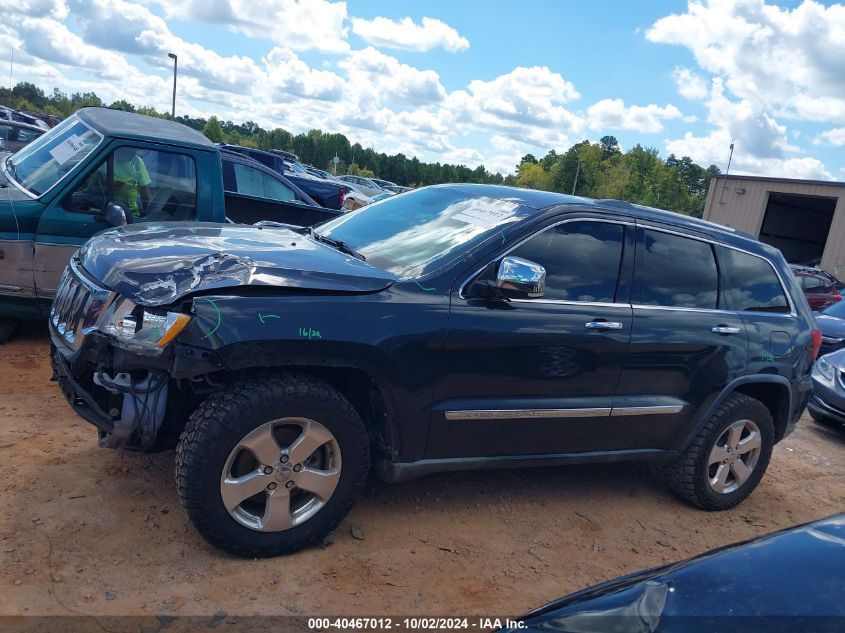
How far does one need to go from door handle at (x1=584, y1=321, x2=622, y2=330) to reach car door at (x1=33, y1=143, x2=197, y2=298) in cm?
386

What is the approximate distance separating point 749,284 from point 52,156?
18.8ft

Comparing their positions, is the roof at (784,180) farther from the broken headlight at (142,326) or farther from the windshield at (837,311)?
the broken headlight at (142,326)

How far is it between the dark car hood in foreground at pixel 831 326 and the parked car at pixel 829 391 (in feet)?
7.01

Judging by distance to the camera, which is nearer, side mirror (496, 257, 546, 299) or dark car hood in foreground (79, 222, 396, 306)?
dark car hood in foreground (79, 222, 396, 306)

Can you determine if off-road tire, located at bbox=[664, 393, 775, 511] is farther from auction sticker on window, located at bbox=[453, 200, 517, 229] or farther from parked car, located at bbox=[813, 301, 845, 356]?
parked car, located at bbox=[813, 301, 845, 356]

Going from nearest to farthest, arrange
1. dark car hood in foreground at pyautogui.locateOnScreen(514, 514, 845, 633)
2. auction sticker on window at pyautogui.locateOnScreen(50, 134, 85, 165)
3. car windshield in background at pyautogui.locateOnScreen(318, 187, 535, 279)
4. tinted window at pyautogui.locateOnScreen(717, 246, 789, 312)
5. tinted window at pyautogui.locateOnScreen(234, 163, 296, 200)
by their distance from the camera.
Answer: dark car hood in foreground at pyautogui.locateOnScreen(514, 514, 845, 633)
car windshield in background at pyautogui.locateOnScreen(318, 187, 535, 279)
tinted window at pyautogui.locateOnScreen(717, 246, 789, 312)
auction sticker on window at pyautogui.locateOnScreen(50, 134, 85, 165)
tinted window at pyautogui.locateOnScreen(234, 163, 296, 200)

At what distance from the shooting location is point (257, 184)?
9445 millimetres

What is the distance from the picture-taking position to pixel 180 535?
11.2 ft

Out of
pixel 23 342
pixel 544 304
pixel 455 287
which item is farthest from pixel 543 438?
pixel 23 342

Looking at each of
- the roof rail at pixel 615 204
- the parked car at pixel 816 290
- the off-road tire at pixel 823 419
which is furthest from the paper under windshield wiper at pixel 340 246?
the parked car at pixel 816 290

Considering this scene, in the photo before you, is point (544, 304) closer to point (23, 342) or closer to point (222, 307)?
point (222, 307)

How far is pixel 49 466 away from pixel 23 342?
101 inches

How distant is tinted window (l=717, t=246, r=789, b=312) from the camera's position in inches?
184

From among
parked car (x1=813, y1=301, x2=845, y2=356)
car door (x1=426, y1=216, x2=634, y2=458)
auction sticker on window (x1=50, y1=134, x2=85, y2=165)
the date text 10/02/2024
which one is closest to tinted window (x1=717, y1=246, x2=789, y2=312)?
car door (x1=426, y1=216, x2=634, y2=458)
